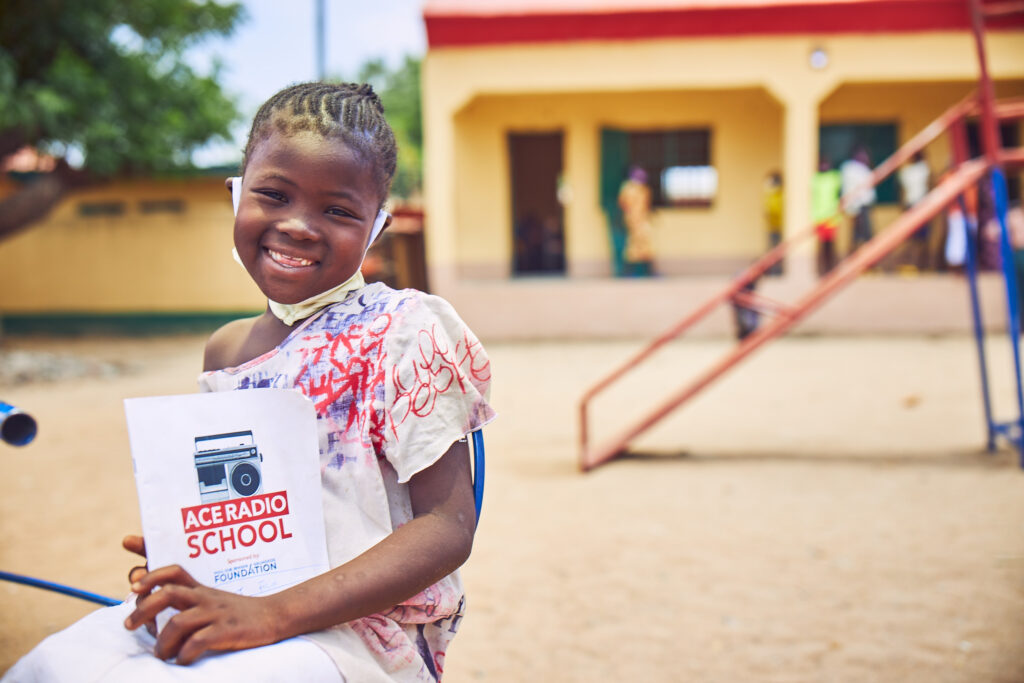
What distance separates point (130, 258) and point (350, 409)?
45.9 feet

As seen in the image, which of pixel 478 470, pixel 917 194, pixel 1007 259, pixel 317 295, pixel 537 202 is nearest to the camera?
pixel 317 295

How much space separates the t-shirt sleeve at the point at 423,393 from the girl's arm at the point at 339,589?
3cm

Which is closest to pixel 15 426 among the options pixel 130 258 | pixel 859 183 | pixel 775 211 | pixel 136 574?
pixel 136 574

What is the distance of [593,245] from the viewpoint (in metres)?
12.9

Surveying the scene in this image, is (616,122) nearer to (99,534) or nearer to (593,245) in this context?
(593,245)

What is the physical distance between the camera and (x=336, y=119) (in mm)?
1192

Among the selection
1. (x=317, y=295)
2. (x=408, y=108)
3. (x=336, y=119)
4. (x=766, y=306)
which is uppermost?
(x=408, y=108)

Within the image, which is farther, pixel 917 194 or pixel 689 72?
pixel 917 194

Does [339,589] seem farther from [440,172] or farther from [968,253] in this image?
[440,172]

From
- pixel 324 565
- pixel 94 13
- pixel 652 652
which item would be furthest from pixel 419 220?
pixel 324 565

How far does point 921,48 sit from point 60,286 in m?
12.4

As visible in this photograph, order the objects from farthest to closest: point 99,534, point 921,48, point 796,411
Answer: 1. point 921,48
2. point 796,411
3. point 99,534

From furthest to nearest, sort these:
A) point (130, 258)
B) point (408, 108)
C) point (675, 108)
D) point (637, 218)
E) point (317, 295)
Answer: point (408, 108) → point (130, 258) → point (675, 108) → point (637, 218) → point (317, 295)

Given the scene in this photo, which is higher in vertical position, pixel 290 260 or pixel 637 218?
pixel 637 218
